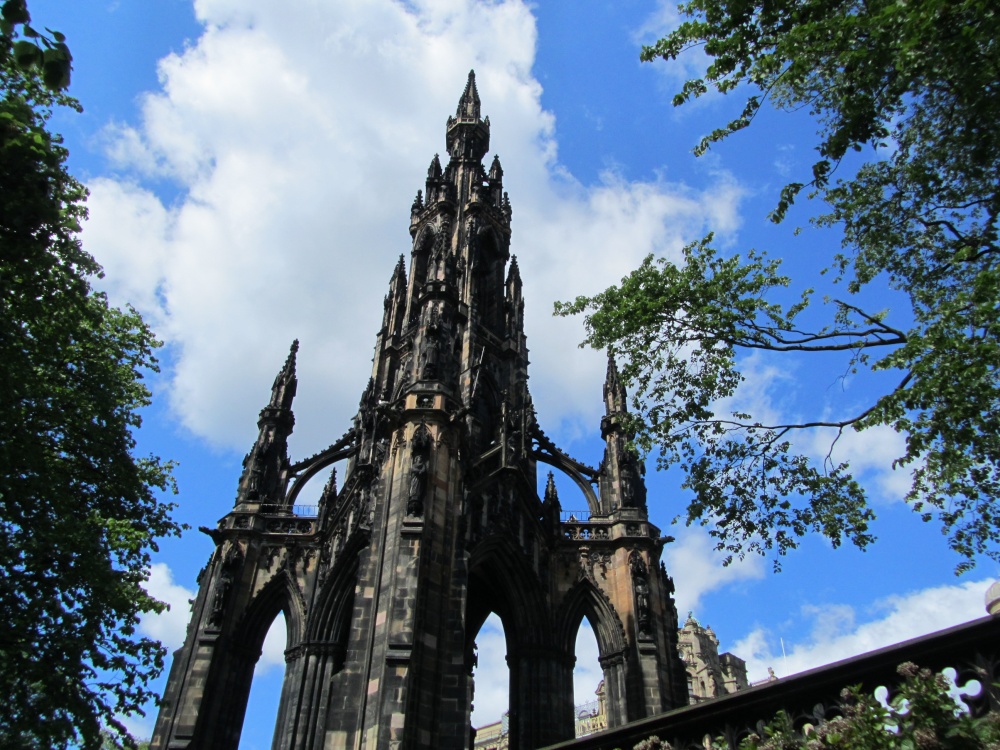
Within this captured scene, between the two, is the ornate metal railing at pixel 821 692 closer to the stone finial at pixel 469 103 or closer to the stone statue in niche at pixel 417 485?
the stone statue in niche at pixel 417 485

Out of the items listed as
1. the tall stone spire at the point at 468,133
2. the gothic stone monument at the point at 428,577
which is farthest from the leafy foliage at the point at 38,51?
the tall stone spire at the point at 468,133

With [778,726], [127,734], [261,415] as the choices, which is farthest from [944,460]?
[261,415]

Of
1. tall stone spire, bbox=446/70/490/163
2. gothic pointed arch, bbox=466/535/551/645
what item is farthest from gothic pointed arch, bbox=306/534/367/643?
tall stone spire, bbox=446/70/490/163

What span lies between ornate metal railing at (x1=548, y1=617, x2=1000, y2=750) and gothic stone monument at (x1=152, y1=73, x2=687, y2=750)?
9.54 metres

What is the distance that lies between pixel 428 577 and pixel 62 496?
744cm

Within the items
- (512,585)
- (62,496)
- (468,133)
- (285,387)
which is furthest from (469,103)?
(62,496)

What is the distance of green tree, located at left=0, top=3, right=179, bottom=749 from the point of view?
1234 centimetres

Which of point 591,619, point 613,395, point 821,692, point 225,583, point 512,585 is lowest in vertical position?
point 821,692

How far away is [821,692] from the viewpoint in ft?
19.8

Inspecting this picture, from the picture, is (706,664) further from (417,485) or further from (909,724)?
(909,724)

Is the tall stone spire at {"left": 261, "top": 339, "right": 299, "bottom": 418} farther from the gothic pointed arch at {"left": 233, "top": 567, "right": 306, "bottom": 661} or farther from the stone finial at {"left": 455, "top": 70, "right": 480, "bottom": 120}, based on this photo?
the stone finial at {"left": 455, "top": 70, "right": 480, "bottom": 120}

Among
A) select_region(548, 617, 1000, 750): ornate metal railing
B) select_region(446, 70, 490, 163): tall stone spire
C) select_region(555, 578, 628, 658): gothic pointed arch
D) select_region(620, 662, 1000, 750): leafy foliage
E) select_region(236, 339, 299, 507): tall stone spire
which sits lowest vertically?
select_region(620, 662, 1000, 750): leafy foliage

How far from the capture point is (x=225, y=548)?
24094 millimetres

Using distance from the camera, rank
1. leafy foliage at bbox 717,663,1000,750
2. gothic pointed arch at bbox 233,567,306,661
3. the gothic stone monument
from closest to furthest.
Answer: leafy foliage at bbox 717,663,1000,750 → the gothic stone monument → gothic pointed arch at bbox 233,567,306,661
